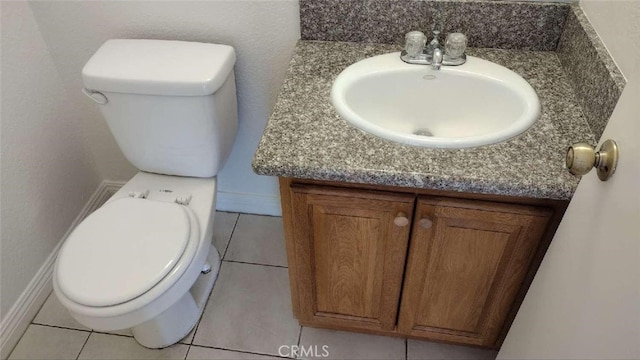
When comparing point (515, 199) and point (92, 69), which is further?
point (92, 69)

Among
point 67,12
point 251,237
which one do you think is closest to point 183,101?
point 67,12

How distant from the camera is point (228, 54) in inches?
49.6

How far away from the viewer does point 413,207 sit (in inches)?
37.6

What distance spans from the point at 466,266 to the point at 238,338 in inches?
31.0

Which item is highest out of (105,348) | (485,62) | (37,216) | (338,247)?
(485,62)

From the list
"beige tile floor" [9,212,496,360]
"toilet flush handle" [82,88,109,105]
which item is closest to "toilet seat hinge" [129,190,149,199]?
"toilet flush handle" [82,88,109,105]

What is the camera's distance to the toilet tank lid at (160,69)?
1170 millimetres

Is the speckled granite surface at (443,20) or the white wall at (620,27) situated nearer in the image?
the white wall at (620,27)

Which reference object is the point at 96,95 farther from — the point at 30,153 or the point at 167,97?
the point at 30,153

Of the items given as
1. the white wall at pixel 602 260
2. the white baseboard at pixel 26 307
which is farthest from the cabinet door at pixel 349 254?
the white baseboard at pixel 26 307

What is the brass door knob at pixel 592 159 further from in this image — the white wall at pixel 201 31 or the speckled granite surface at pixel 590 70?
the white wall at pixel 201 31

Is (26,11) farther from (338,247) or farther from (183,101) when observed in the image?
(338,247)

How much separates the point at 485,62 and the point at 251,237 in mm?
1071

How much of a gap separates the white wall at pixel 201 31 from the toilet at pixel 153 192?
8cm
